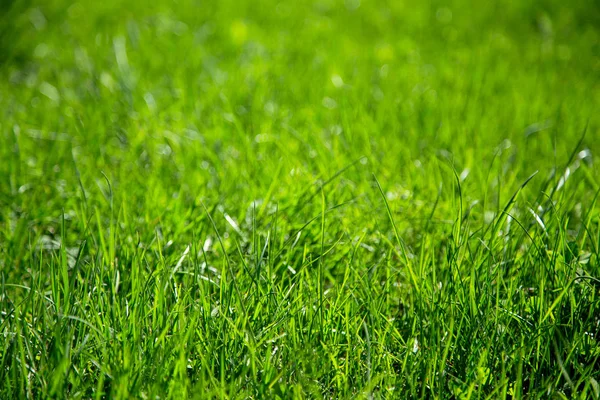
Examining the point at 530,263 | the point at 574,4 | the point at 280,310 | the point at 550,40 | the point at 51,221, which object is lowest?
the point at 51,221

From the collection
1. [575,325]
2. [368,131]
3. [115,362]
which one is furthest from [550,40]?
[115,362]

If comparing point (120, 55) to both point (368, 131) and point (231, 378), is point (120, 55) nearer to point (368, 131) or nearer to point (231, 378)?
point (368, 131)

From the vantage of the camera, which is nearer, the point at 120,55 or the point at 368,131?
the point at 368,131

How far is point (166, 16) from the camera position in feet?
14.9

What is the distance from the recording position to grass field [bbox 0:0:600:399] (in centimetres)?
136

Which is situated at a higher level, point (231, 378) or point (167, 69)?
point (167, 69)

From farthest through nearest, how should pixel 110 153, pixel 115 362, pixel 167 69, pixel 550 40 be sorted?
pixel 550 40
pixel 167 69
pixel 110 153
pixel 115 362

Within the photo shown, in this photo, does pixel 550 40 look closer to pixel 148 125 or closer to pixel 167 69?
pixel 167 69

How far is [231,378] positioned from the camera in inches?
50.3

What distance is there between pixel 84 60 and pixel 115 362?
278 cm

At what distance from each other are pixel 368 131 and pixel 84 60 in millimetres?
1921

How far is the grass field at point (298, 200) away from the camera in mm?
1363

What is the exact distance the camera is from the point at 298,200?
1.98 m

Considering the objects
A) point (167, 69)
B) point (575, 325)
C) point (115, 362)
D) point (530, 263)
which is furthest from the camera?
point (167, 69)
